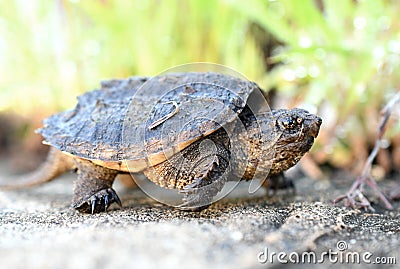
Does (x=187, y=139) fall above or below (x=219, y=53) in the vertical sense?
below

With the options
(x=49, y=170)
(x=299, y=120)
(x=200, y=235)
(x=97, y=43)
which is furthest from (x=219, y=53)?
(x=200, y=235)

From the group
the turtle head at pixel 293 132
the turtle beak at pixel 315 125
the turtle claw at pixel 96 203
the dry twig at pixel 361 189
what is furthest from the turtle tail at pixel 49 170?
the dry twig at pixel 361 189

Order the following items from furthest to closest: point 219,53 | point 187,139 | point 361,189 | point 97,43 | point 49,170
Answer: point 219,53, point 97,43, point 49,170, point 361,189, point 187,139

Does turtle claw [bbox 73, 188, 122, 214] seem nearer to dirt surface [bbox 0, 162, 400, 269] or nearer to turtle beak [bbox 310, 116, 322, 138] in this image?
dirt surface [bbox 0, 162, 400, 269]

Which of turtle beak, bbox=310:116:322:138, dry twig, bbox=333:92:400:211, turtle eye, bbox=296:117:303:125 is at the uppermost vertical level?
turtle eye, bbox=296:117:303:125

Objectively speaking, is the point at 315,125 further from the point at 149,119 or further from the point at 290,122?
the point at 149,119

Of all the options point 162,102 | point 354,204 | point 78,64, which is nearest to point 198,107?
point 162,102

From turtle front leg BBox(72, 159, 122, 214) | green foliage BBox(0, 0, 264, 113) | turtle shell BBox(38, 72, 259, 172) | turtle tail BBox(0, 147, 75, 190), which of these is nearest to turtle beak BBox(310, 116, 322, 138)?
turtle shell BBox(38, 72, 259, 172)
